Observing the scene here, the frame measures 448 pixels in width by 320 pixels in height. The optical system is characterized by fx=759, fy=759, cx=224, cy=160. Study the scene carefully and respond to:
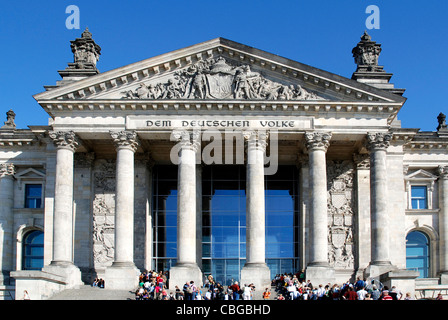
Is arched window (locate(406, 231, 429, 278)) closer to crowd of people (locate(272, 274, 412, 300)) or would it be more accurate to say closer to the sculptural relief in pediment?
crowd of people (locate(272, 274, 412, 300))

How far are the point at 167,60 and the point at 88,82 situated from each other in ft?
16.5

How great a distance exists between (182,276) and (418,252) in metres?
18.7

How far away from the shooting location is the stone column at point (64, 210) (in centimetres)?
4525

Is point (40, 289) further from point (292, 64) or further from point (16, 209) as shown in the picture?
point (292, 64)

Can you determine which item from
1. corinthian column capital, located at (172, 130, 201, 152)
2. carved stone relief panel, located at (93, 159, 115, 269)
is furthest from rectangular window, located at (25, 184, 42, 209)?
corinthian column capital, located at (172, 130, 201, 152)

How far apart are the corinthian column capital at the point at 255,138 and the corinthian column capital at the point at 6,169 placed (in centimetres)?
1771

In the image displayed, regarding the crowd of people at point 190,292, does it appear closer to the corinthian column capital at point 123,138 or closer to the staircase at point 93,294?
the staircase at point 93,294

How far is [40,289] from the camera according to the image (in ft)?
135

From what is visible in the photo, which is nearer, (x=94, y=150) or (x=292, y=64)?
(x=292, y=64)

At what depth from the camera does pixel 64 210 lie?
4572 centimetres

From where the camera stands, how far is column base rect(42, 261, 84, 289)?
44.6m

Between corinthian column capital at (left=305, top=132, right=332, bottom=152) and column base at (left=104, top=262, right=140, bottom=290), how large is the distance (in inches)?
521

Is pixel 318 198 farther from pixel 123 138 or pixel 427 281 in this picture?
pixel 123 138

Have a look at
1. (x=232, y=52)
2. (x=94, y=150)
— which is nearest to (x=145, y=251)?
(x=94, y=150)
